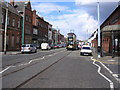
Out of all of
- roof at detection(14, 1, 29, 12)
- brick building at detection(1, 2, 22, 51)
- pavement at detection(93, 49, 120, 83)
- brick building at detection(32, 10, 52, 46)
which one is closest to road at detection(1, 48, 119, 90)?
pavement at detection(93, 49, 120, 83)

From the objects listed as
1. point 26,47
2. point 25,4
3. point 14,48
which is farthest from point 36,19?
point 26,47

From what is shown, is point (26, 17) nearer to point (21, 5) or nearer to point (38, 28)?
point (21, 5)

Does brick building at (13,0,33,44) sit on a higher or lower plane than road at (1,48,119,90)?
higher

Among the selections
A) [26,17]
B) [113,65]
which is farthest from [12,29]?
[113,65]

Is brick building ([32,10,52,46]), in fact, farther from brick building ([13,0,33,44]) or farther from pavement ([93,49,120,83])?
pavement ([93,49,120,83])

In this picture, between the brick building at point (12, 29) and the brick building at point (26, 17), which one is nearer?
the brick building at point (12, 29)

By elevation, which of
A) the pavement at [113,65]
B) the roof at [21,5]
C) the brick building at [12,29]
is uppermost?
the roof at [21,5]

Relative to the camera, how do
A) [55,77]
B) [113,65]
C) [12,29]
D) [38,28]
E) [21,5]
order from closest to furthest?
[55,77] → [113,65] → [12,29] → [21,5] → [38,28]

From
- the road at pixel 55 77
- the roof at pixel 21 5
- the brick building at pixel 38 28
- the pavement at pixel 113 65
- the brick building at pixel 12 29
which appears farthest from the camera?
the brick building at pixel 38 28

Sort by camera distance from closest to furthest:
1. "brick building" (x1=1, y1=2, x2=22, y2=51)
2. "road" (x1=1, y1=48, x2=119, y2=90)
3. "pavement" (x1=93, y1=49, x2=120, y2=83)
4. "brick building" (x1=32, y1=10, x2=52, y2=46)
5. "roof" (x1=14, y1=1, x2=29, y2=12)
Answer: "road" (x1=1, y1=48, x2=119, y2=90), "pavement" (x1=93, y1=49, x2=120, y2=83), "brick building" (x1=1, y1=2, x2=22, y2=51), "roof" (x1=14, y1=1, x2=29, y2=12), "brick building" (x1=32, y1=10, x2=52, y2=46)

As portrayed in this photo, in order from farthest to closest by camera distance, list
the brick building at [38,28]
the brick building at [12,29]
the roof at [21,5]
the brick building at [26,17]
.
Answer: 1. the brick building at [38,28]
2. the brick building at [26,17]
3. the roof at [21,5]
4. the brick building at [12,29]

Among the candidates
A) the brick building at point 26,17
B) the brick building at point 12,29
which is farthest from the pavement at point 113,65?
the brick building at point 26,17

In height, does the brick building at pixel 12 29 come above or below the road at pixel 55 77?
above

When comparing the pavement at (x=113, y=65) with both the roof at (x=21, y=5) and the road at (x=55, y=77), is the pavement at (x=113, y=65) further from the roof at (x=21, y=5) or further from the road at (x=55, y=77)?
the roof at (x=21, y=5)
